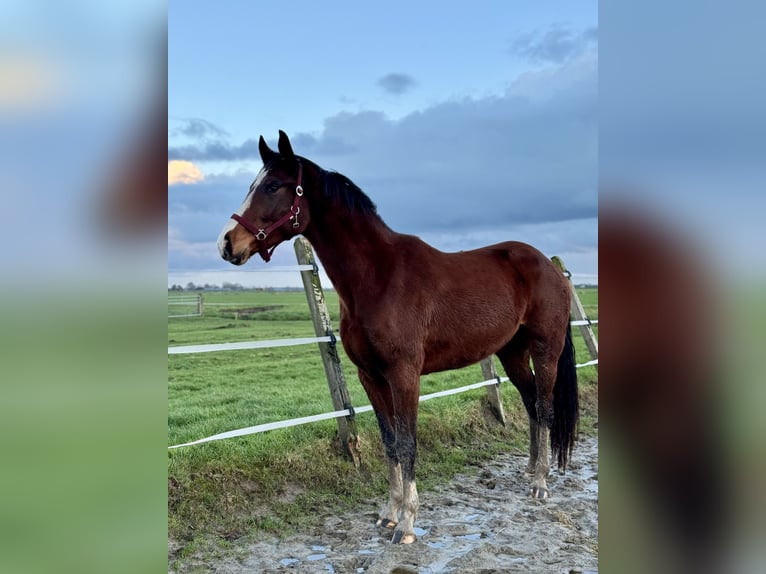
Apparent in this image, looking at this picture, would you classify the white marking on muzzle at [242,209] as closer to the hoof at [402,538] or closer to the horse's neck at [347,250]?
the horse's neck at [347,250]

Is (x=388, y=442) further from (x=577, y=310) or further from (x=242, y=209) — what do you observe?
(x=577, y=310)

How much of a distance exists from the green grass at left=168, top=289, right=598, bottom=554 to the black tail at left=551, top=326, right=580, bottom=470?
0.69 metres

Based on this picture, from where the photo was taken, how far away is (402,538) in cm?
301

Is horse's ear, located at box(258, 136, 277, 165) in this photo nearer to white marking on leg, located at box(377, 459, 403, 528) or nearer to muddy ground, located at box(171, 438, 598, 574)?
white marking on leg, located at box(377, 459, 403, 528)

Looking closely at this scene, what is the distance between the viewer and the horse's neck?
10.5ft

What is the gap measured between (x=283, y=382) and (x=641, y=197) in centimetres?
745

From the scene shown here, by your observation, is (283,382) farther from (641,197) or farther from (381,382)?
(641,197)

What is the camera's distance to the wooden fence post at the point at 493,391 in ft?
17.5

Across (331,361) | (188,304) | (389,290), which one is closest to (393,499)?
(331,361)

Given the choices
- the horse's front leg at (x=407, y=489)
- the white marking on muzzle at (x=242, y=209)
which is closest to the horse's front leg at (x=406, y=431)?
the horse's front leg at (x=407, y=489)

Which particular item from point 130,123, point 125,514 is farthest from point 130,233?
point 125,514

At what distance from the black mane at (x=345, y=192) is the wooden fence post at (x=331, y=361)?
0.96 meters

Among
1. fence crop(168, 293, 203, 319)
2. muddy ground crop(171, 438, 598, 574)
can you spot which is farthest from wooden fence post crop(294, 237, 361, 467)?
fence crop(168, 293, 203, 319)

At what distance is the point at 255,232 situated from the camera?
2.92m
